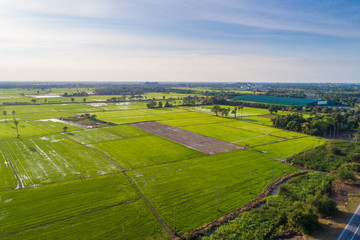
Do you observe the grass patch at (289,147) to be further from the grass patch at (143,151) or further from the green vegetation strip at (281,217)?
the green vegetation strip at (281,217)

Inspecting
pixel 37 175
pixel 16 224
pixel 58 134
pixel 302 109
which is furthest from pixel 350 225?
pixel 302 109

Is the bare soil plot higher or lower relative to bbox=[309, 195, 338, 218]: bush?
higher

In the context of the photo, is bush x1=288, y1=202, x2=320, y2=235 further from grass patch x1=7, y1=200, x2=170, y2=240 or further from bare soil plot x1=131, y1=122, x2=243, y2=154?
bare soil plot x1=131, y1=122, x2=243, y2=154

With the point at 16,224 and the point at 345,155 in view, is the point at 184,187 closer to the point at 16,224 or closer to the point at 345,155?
the point at 16,224

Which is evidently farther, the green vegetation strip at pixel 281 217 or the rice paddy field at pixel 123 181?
the rice paddy field at pixel 123 181

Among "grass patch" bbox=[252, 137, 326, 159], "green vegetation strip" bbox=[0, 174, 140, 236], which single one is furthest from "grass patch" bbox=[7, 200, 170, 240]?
"grass patch" bbox=[252, 137, 326, 159]

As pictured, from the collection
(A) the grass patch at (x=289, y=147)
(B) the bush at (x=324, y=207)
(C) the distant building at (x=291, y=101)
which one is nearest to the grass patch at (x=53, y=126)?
(A) the grass patch at (x=289, y=147)

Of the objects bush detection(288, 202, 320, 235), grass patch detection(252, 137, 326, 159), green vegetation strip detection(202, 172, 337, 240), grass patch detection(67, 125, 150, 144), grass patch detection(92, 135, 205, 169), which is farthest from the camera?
grass patch detection(67, 125, 150, 144)
